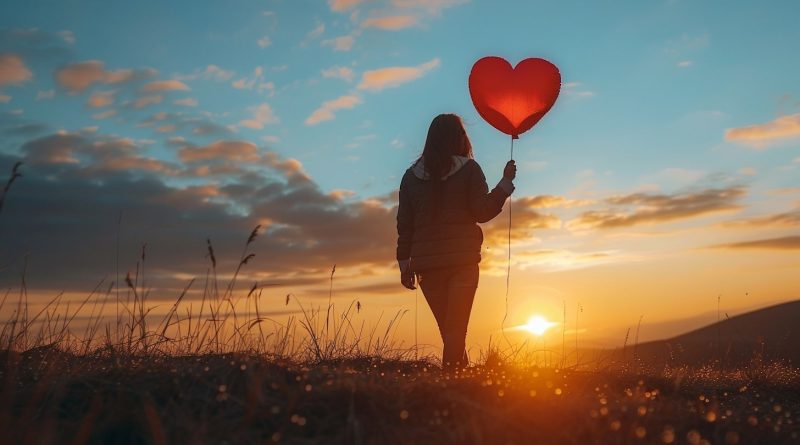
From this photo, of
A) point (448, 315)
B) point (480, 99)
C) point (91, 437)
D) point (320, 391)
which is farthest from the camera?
point (480, 99)

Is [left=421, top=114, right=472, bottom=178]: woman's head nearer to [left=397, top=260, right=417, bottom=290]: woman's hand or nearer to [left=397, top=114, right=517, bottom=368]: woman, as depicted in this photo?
[left=397, top=114, right=517, bottom=368]: woman

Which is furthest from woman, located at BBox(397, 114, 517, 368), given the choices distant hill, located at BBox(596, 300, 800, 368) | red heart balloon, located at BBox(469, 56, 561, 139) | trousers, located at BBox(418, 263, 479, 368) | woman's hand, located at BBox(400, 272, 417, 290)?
distant hill, located at BBox(596, 300, 800, 368)

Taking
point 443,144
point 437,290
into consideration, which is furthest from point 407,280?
point 443,144

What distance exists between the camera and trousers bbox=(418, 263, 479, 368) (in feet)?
21.1

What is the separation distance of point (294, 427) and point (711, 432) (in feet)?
7.64

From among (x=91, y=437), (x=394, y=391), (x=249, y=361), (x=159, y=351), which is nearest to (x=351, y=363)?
(x=159, y=351)

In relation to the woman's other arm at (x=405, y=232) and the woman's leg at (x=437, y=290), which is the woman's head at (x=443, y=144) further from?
the woman's leg at (x=437, y=290)

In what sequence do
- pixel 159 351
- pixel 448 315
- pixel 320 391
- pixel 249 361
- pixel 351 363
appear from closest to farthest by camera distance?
pixel 320 391, pixel 249 361, pixel 159 351, pixel 448 315, pixel 351 363

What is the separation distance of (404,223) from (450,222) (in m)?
0.54

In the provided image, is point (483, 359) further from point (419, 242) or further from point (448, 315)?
point (419, 242)

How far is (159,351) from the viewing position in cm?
570

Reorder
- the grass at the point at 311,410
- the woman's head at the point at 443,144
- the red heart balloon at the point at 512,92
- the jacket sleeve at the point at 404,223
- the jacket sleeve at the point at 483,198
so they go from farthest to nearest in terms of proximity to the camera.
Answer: the red heart balloon at the point at 512,92 < the jacket sleeve at the point at 404,223 < the woman's head at the point at 443,144 < the jacket sleeve at the point at 483,198 < the grass at the point at 311,410

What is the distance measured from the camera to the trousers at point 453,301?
6.43m

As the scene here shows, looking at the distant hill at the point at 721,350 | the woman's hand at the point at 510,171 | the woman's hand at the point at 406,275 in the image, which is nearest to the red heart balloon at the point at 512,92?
the woman's hand at the point at 510,171
